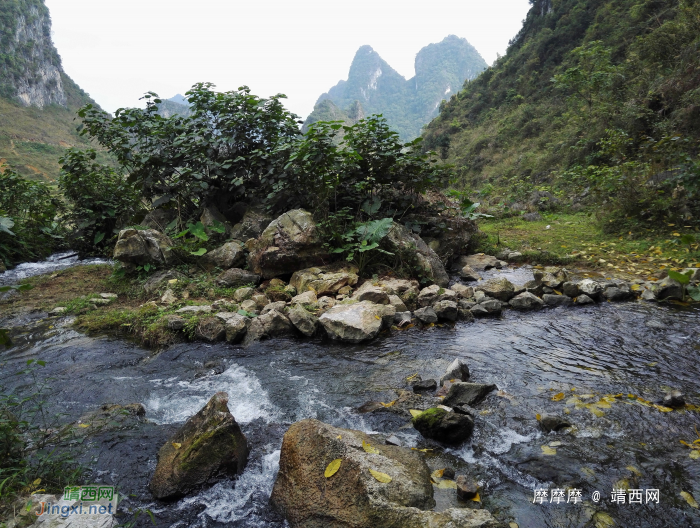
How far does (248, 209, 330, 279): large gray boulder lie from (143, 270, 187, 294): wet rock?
5.35 ft

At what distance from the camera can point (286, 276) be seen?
817 cm

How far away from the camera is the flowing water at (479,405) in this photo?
273cm

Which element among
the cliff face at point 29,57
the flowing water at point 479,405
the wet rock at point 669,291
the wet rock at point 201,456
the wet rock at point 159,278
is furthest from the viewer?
the cliff face at point 29,57

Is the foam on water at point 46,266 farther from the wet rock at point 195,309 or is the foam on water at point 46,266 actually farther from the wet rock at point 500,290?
the wet rock at point 500,290

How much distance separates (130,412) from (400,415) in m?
2.85

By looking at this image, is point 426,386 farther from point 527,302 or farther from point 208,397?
point 527,302

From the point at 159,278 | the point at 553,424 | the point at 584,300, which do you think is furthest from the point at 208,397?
the point at 584,300

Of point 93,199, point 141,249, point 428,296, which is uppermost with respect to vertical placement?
point 93,199

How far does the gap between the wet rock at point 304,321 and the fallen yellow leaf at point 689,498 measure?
4485mm

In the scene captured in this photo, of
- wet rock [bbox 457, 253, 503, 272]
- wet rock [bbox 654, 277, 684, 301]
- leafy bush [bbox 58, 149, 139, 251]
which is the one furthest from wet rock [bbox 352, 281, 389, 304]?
leafy bush [bbox 58, 149, 139, 251]

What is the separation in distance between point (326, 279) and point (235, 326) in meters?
2.20

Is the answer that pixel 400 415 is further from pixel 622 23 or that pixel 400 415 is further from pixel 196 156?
pixel 622 23

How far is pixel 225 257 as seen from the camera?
28.1 feet

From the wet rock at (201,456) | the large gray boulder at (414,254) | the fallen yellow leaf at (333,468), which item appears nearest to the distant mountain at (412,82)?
the large gray boulder at (414,254)
